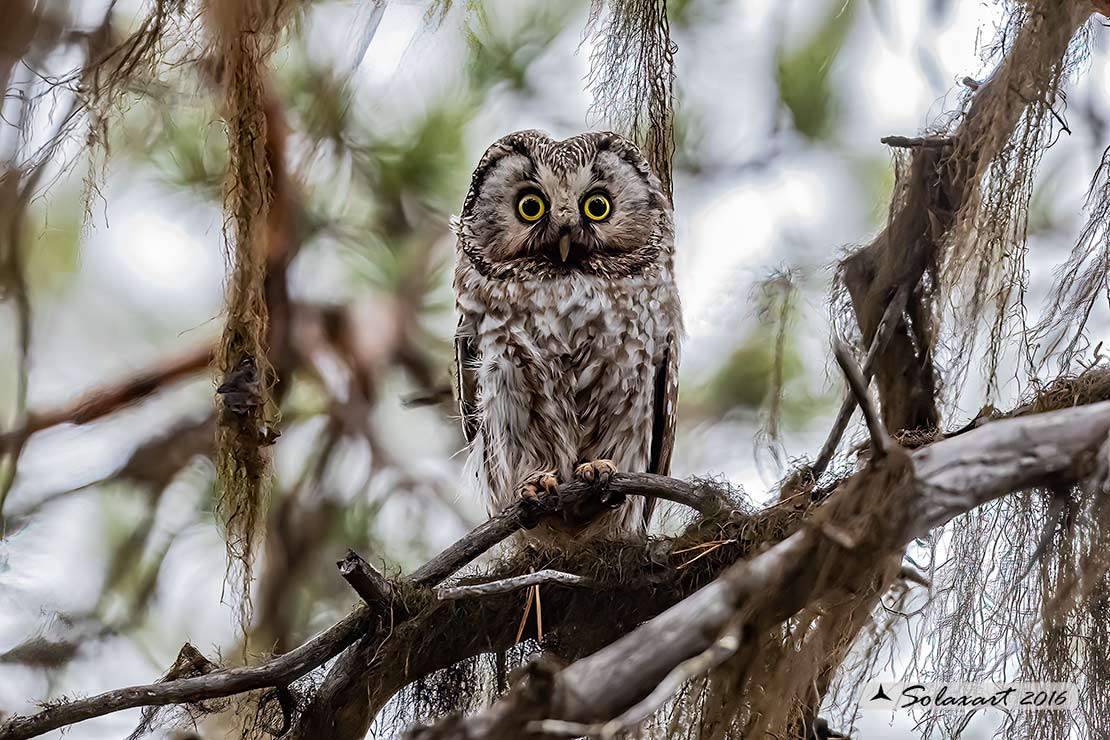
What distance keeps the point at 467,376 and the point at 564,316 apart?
1.20ft

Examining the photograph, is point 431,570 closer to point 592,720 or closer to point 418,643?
point 418,643

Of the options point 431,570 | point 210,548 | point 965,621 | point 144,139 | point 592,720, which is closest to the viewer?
point 592,720

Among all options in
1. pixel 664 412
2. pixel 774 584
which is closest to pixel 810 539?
pixel 774 584

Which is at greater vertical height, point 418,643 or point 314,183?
point 314,183

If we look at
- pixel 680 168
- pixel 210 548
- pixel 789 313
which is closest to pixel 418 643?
pixel 210 548

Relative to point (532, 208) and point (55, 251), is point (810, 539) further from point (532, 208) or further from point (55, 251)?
point (55, 251)

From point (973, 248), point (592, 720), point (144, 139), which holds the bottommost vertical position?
point (592, 720)

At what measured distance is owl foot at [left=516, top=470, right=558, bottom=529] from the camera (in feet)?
9.02

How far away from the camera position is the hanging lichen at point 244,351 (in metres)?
3.12

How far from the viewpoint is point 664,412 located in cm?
344

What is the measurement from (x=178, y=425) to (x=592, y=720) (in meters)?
2.77

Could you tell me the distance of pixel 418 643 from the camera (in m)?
2.55

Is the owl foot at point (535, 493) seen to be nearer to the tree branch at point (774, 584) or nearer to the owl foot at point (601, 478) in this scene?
the owl foot at point (601, 478)
